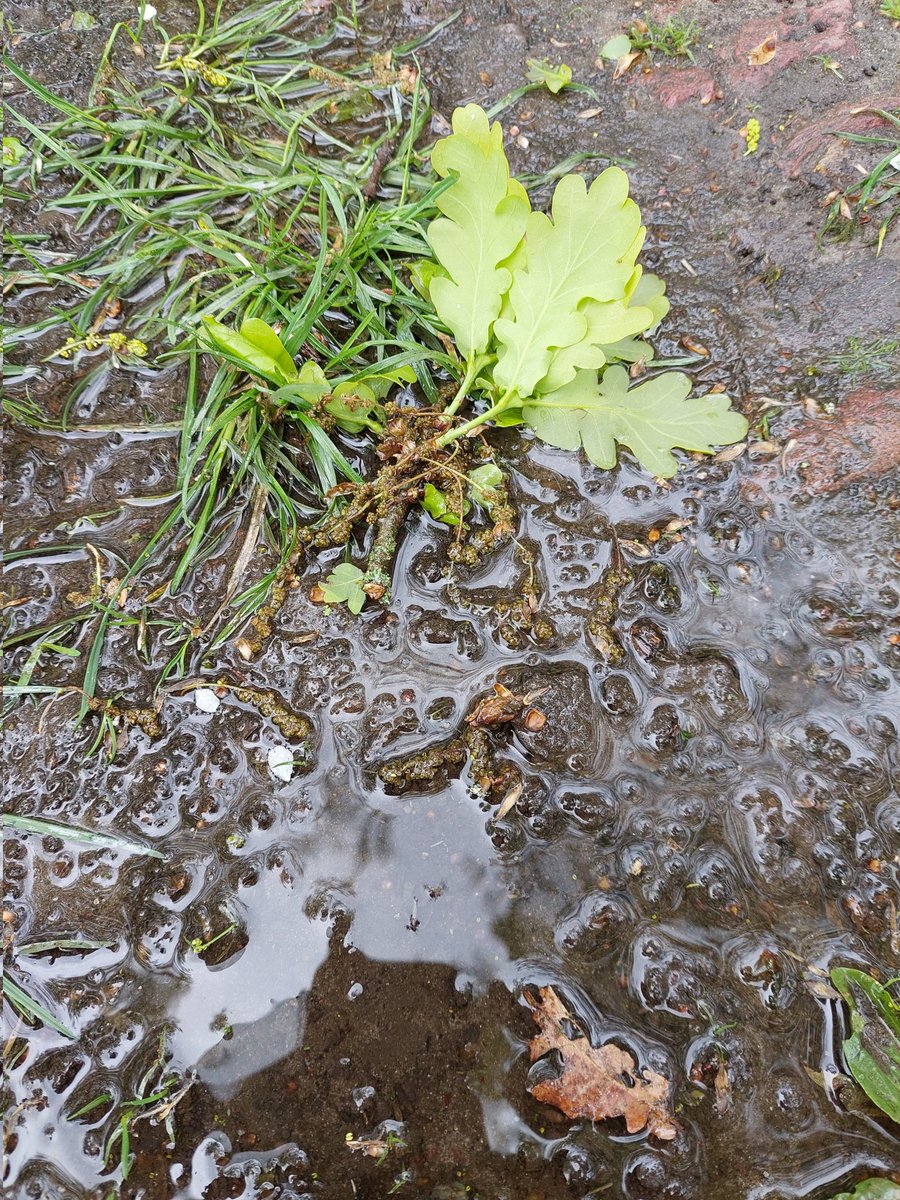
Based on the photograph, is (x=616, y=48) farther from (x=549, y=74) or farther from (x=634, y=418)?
(x=634, y=418)

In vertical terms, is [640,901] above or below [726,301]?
below

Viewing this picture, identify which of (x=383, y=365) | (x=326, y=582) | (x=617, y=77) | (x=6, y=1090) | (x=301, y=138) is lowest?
(x=6, y=1090)

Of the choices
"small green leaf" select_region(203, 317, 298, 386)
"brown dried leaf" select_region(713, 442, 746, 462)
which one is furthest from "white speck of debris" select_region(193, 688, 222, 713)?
"brown dried leaf" select_region(713, 442, 746, 462)

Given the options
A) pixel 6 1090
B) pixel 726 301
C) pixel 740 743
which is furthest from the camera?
pixel 726 301

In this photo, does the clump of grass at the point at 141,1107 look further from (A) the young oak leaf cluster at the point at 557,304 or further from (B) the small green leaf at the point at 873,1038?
(A) the young oak leaf cluster at the point at 557,304

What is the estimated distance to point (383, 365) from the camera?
7.78 ft

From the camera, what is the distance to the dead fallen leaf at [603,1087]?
179 centimetres

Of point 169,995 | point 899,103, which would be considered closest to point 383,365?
point 169,995

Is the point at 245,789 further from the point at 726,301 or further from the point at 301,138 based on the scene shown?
the point at 301,138

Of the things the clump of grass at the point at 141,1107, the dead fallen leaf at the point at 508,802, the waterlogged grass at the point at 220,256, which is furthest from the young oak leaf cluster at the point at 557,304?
the clump of grass at the point at 141,1107

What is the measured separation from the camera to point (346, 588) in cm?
227

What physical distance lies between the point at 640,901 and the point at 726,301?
2142 mm

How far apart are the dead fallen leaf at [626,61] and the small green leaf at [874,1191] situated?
383 centimetres

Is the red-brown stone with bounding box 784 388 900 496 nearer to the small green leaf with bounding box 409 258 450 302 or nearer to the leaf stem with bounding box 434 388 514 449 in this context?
the leaf stem with bounding box 434 388 514 449
